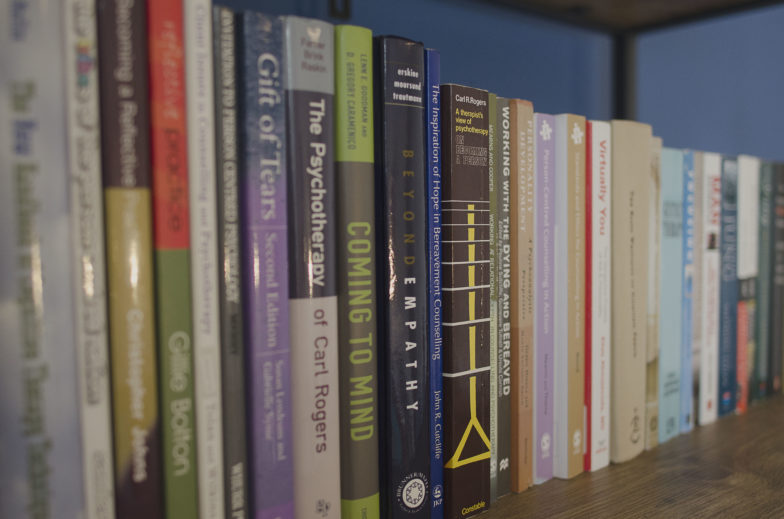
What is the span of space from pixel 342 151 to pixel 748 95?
1.05 meters

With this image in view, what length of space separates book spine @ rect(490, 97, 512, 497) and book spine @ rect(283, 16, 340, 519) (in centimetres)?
17

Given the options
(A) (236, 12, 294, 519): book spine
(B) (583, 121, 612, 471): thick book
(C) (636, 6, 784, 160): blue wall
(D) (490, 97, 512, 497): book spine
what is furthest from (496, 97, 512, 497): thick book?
(C) (636, 6, 784, 160): blue wall

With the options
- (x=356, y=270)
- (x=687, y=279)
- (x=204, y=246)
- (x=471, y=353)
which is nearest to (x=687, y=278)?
(x=687, y=279)

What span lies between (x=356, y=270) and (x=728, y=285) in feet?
1.81

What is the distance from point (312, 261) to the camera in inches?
17.2

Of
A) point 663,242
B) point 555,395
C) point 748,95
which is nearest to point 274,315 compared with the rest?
point 555,395

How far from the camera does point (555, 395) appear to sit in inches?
23.9

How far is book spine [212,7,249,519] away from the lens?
1.32 feet

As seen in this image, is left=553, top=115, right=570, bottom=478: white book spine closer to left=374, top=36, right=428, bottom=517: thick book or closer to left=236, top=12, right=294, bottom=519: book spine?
left=374, top=36, right=428, bottom=517: thick book

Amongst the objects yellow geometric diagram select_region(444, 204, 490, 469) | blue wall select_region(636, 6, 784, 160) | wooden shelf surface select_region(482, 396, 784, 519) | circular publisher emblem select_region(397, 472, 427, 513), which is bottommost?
wooden shelf surface select_region(482, 396, 784, 519)

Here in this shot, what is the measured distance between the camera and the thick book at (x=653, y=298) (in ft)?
2.23

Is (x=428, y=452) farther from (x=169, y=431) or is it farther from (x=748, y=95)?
(x=748, y=95)

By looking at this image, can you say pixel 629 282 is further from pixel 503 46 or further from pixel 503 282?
pixel 503 46

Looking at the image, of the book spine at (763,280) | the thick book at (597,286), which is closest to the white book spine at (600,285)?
the thick book at (597,286)
